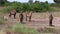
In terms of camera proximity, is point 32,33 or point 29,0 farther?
point 29,0

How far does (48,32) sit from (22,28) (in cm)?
235

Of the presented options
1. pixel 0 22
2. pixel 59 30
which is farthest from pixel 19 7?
pixel 59 30

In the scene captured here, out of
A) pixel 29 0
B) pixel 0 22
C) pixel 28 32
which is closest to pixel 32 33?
pixel 28 32

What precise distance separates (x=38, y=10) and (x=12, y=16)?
9819 mm

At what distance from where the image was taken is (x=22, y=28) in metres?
14.1

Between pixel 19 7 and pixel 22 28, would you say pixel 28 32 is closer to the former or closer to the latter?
pixel 22 28

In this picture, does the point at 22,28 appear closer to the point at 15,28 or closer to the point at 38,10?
the point at 15,28

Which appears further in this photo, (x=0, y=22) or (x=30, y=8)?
(x=30, y=8)

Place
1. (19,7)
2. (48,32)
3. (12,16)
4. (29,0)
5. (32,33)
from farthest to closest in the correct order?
(29,0) → (19,7) → (12,16) → (48,32) → (32,33)

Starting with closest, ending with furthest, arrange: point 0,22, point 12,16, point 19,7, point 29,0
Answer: point 0,22
point 12,16
point 19,7
point 29,0

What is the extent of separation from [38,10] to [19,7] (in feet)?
8.35

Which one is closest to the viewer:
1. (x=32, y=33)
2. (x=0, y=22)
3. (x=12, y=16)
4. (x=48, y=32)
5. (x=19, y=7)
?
(x=32, y=33)

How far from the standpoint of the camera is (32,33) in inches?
539

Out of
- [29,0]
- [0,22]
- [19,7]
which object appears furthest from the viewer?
[29,0]
